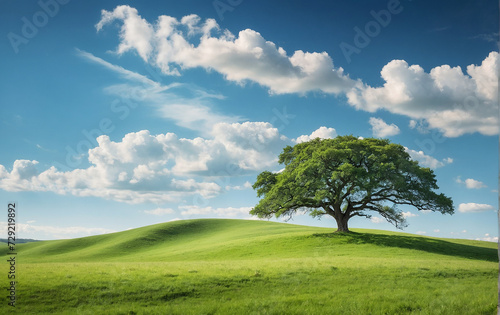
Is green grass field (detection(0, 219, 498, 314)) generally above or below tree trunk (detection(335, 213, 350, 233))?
below

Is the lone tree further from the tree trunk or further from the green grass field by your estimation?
the green grass field

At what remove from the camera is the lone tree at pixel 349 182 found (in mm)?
44125

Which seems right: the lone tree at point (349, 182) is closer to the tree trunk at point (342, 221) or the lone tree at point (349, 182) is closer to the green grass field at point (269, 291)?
the tree trunk at point (342, 221)

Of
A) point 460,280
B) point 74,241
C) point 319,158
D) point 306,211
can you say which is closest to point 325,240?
point 306,211

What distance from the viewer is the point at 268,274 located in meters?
19.7

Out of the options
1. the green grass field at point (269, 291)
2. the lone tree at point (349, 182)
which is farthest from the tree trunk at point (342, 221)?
the green grass field at point (269, 291)

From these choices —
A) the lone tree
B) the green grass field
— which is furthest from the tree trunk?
the green grass field

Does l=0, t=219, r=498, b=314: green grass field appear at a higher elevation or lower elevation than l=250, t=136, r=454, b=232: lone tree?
lower

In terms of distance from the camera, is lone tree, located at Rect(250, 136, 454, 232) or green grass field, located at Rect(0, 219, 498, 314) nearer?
green grass field, located at Rect(0, 219, 498, 314)

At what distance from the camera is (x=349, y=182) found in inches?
1811

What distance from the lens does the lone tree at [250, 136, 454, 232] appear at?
44125 mm

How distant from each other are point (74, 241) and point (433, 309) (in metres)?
82.1

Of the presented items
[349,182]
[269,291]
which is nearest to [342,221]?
[349,182]

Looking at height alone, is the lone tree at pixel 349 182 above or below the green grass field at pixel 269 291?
above
